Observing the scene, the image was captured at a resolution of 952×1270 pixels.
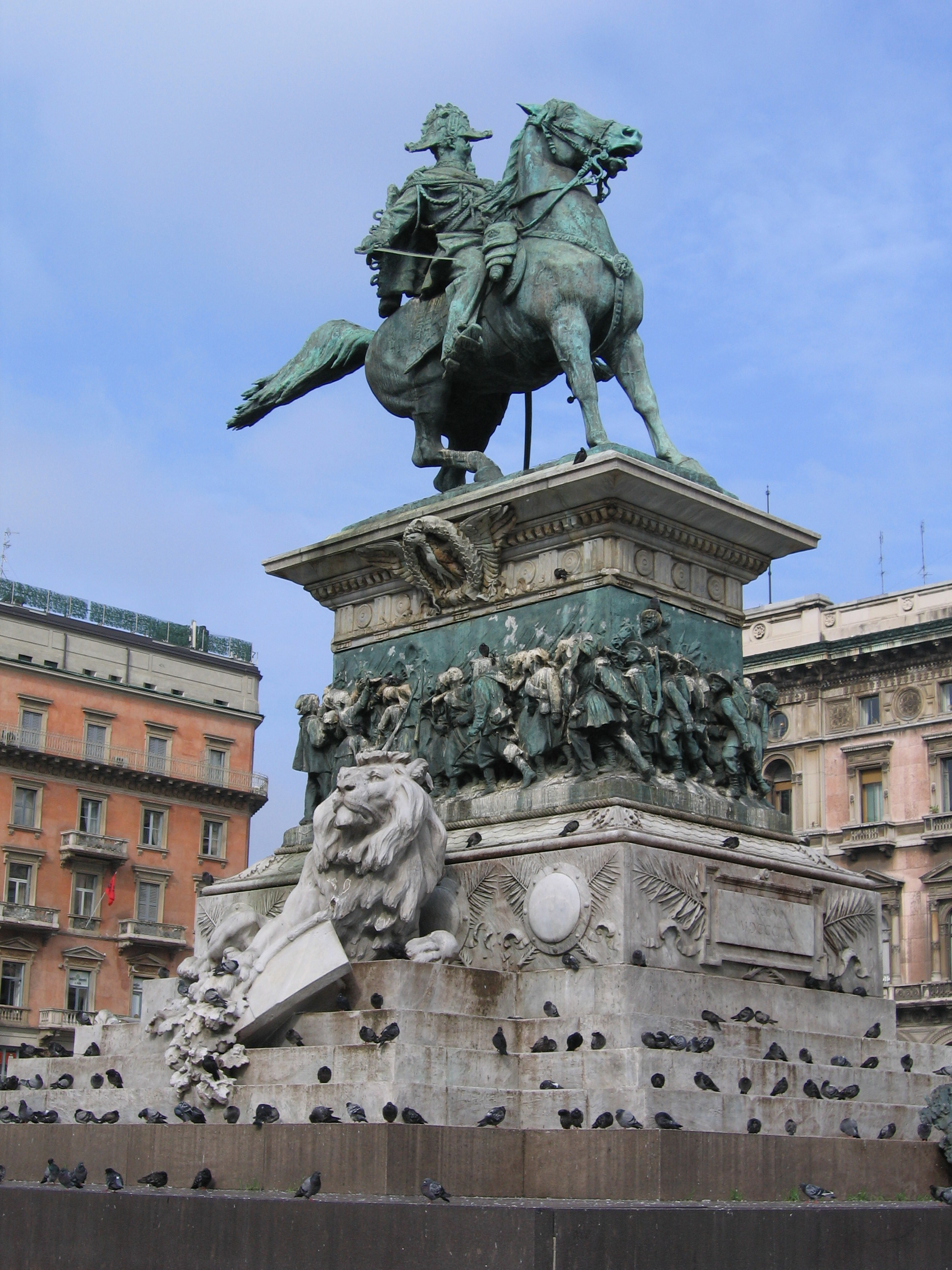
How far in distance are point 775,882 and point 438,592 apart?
4.37 metres

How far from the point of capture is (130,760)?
64.5 m

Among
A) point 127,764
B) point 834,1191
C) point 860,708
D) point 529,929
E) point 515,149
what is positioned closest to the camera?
point 834,1191

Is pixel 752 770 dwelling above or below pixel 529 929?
above

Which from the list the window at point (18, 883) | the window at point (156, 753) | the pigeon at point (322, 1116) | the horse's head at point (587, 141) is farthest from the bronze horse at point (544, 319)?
the window at point (156, 753)

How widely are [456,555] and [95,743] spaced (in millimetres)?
47832

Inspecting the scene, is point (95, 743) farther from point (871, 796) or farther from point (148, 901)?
point (871, 796)

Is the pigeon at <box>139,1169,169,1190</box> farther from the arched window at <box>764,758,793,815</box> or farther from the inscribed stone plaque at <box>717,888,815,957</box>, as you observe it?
the arched window at <box>764,758,793,815</box>

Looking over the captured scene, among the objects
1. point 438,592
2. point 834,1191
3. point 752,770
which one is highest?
point 438,592

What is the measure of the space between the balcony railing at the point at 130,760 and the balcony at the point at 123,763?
2 cm

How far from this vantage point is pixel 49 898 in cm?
6038

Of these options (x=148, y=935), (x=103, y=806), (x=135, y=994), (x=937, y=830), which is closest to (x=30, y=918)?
(x=148, y=935)

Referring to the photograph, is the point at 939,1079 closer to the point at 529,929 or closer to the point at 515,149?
the point at 529,929

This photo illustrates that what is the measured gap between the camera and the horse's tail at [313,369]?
20.9m

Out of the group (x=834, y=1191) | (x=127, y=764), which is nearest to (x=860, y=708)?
(x=127, y=764)
